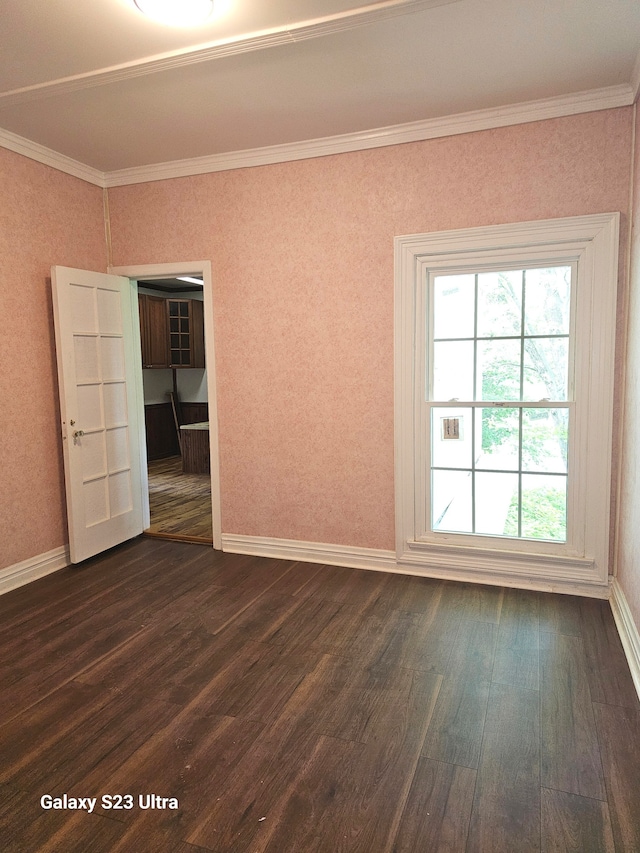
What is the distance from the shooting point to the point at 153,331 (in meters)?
7.58

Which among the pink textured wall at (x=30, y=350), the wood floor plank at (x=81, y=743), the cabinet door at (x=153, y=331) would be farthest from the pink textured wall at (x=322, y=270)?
the cabinet door at (x=153, y=331)

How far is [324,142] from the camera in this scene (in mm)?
3547

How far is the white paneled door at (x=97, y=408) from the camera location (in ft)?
12.2

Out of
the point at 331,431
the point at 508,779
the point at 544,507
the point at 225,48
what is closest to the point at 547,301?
the point at 544,507

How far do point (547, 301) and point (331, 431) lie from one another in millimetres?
1548

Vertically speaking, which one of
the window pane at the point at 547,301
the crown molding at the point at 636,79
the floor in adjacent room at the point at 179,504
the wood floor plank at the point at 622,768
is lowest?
the wood floor plank at the point at 622,768

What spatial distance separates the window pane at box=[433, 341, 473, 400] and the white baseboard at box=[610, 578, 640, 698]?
4.45 ft

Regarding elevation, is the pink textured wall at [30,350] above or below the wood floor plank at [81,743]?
above

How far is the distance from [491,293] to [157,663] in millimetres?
2720

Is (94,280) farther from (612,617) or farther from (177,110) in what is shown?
(612,617)

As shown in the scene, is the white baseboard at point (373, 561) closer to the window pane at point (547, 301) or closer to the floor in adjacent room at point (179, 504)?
the floor in adjacent room at point (179, 504)

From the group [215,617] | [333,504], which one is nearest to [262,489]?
[333,504]

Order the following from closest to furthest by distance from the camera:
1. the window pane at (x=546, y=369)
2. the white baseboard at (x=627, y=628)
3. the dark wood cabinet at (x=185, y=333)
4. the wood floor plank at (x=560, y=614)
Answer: the white baseboard at (x=627, y=628), the wood floor plank at (x=560, y=614), the window pane at (x=546, y=369), the dark wood cabinet at (x=185, y=333)

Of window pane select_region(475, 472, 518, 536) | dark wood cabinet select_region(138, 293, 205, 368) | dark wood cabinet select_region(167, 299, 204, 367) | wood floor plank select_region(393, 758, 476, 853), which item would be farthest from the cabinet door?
wood floor plank select_region(393, 758, 476, 853)
